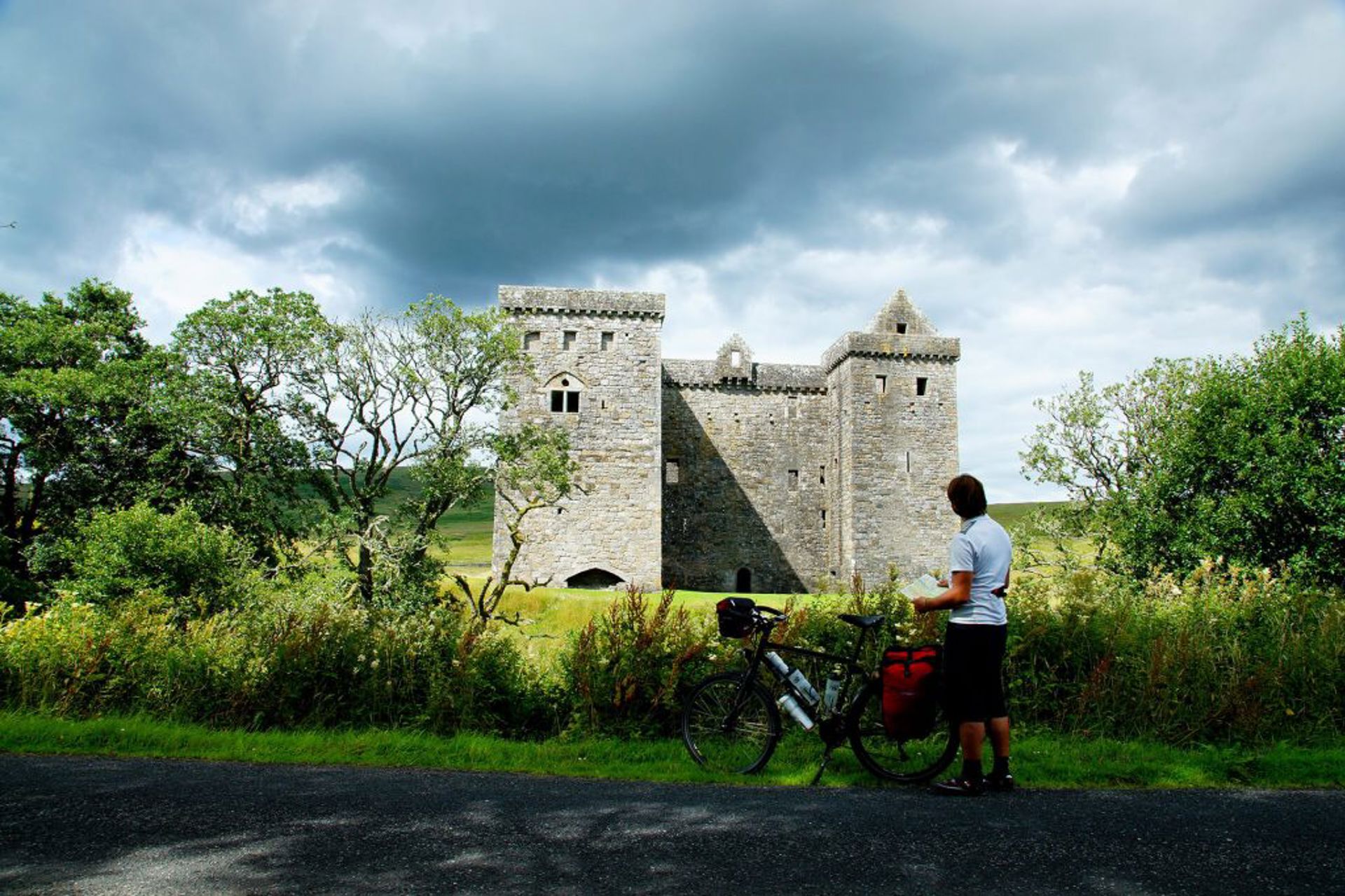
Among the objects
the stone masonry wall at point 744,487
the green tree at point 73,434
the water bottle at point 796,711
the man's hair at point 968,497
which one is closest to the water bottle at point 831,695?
the water bottle at point 796,711

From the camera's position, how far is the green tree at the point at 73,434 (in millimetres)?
23078

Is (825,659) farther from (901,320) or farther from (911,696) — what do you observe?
(901,320)

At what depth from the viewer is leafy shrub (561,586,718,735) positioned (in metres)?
6.81

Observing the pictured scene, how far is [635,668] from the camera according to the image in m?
6.97

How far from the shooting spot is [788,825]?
15.3 feet

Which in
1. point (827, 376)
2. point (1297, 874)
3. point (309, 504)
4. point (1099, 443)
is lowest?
point (1297, 874)

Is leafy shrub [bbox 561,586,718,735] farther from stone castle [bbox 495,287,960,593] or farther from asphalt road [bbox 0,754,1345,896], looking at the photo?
stone castle [bbox 495,287,960,593]

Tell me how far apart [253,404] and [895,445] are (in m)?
24.4

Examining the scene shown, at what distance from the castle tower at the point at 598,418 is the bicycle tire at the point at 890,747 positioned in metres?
23.5

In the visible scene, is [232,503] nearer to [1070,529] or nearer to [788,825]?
[788,825]

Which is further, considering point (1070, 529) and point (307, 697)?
point (1070, 529)

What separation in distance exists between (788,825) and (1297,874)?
101 inches

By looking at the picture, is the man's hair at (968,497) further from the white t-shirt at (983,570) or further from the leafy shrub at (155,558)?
the leafy shrub at (155,558)

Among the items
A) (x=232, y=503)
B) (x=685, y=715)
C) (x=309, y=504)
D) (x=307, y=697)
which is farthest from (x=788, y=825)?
(x=232, y=503)
